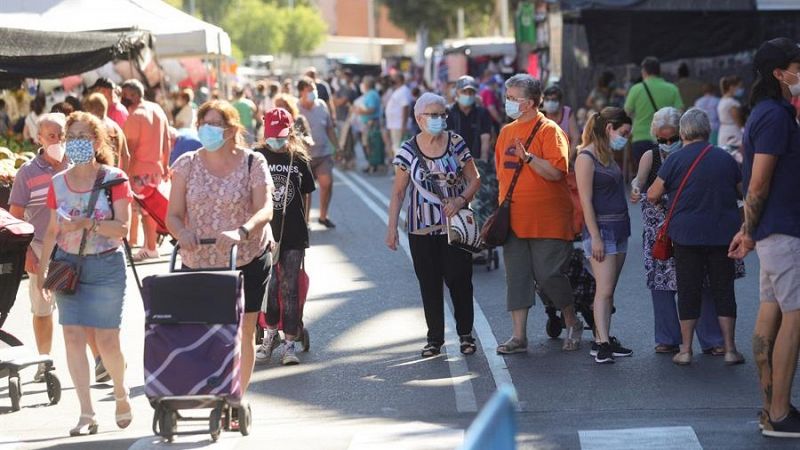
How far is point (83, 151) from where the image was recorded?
8070 mm

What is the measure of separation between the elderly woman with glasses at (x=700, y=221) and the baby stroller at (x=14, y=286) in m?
3.91

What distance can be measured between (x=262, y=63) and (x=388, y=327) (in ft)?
272

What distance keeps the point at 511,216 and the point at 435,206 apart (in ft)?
1.69

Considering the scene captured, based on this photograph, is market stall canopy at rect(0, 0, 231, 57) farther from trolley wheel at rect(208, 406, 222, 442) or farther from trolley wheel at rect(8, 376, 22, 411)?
trolley wheel at rect(208, 406, 222, 442)

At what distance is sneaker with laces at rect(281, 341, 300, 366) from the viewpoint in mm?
10195

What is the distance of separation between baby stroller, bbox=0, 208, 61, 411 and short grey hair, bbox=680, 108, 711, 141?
4.11 meters

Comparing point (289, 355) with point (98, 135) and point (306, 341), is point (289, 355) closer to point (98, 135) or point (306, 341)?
point (306, 341)

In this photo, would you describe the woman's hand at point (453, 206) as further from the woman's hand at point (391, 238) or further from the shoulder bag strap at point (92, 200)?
the shoulder bag strap at point (92, 200)

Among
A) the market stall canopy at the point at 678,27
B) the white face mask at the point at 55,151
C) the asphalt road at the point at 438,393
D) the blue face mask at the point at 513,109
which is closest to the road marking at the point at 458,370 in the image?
the asphalt road at the point at 438,393

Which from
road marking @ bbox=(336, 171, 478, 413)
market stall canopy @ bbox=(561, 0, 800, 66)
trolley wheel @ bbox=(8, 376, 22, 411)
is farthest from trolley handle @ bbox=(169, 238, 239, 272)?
market stall canopy @ bbox=(561, 0, 800, 66)

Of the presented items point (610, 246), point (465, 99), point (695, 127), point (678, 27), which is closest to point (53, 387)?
point (610, 246)

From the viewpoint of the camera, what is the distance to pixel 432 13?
7812 centimetres

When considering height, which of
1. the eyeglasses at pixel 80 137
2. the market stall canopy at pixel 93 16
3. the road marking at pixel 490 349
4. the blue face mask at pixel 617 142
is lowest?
the road marking at pixel 490 349

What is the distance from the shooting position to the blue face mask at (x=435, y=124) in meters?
9.97
